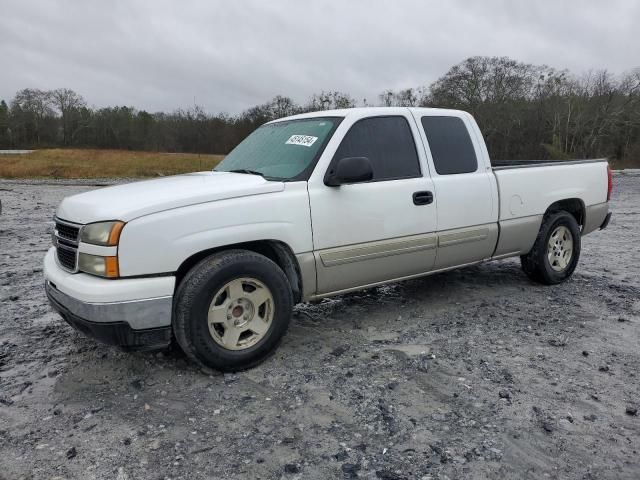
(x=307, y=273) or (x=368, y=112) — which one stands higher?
(x=368, y=112)

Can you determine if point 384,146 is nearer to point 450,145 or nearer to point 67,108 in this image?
point 450,145

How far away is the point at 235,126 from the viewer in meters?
36.7

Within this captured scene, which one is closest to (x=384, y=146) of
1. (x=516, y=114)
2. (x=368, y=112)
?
(x=368, y=112)

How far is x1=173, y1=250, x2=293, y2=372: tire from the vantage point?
3.22m

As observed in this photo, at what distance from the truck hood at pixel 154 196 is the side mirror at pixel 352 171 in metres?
0.44

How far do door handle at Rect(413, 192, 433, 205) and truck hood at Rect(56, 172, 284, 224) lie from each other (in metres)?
1.25

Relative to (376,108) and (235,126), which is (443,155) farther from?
(235,126)

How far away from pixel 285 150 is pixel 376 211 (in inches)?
36.3

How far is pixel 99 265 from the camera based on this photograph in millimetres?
3078

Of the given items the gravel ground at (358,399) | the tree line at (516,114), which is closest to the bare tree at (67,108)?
the tree line at (516,114)

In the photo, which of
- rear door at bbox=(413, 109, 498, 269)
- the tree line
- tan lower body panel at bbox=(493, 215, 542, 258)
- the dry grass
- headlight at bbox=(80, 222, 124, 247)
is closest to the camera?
headlight at bbox=(80, 222, 124, 247)

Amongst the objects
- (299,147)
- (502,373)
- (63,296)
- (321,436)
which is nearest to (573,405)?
(502,373)

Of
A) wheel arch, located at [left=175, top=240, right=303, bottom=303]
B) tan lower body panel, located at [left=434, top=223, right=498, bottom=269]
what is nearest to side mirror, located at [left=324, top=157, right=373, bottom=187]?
wheel arch, located at [left=175, top=240, right=303, bottom=303]

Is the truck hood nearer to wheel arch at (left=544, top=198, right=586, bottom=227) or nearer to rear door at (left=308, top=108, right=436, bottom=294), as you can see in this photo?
rear door at (left=308, top=108, right=436, bottom=294)
